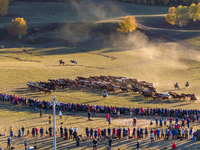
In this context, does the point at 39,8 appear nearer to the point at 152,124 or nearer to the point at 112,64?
the point at 112,64

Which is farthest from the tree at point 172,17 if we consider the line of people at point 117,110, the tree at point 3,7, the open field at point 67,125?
the open field at point 67,125

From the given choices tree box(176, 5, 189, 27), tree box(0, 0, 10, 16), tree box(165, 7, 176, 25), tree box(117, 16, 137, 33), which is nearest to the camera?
tree box(117, 16, 137, 33)

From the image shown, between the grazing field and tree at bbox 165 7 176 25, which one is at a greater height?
tree at bbox 165 7 176 25

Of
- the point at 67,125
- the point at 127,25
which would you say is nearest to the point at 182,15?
the point at 127,25

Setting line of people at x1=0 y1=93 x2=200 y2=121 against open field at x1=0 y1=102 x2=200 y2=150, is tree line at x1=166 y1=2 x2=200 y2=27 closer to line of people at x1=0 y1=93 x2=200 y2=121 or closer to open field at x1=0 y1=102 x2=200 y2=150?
line of people at x1=0 y1=93 x2=200 y2=121

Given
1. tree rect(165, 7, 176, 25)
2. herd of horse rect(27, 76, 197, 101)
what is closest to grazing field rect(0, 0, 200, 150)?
herd of horse rect(27, 76, 197, 101)

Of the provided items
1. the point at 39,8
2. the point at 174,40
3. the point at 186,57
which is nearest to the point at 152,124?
the point at 186,57
